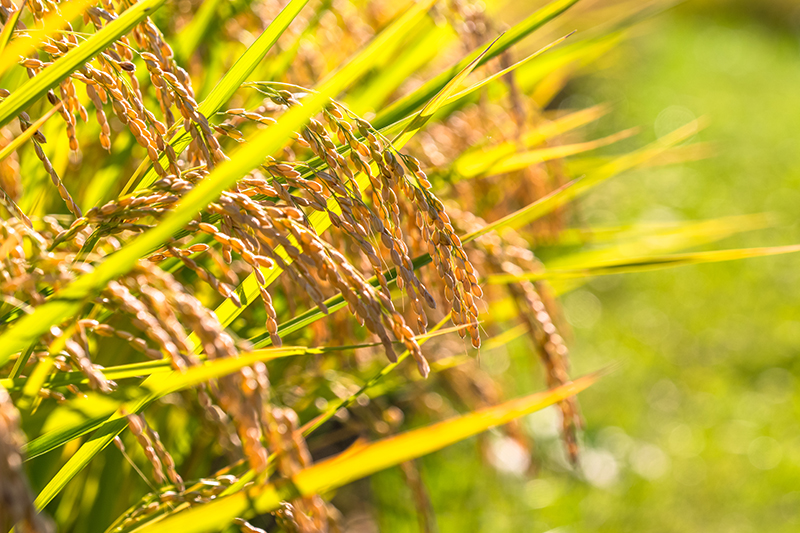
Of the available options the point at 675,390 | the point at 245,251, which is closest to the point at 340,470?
the point at 245,251

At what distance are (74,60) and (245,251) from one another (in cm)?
29

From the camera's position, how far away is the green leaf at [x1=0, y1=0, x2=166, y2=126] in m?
0.64

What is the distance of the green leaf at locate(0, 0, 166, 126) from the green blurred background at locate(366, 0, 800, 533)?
4.61 feet

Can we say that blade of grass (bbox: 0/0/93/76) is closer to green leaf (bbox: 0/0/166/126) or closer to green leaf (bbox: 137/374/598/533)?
green leaf (bbox: 0/0/166/126)

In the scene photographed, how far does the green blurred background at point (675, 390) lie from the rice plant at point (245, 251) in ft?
2.24

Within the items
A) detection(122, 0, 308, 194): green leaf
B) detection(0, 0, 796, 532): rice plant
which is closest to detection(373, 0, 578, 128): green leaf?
detection(0, 0, 796, 532): rice plant

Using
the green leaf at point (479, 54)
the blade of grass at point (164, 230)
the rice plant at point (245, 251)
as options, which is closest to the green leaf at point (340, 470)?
the rice plant at point (245, 251)

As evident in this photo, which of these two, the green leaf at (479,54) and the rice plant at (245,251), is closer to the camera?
the rice plant at (245,251)

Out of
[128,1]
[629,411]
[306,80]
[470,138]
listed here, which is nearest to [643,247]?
[470,138]

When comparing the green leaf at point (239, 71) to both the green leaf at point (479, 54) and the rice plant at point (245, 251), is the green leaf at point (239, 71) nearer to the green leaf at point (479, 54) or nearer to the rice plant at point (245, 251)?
the rice plant at point (245, 251)

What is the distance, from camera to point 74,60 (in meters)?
0.64

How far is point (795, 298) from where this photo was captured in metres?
3.89

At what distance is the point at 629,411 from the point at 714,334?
1.00 m

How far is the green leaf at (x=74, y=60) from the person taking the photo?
2.10 ft
